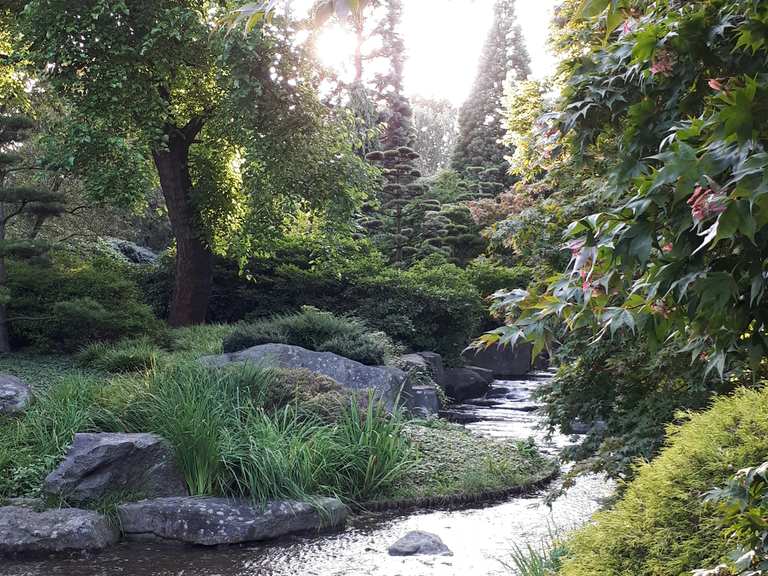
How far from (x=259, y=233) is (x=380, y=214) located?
1255cm

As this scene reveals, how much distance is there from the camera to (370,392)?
801 cm

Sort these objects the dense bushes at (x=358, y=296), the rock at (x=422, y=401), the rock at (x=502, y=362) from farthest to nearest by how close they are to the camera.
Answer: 1. the rock at (x=502, y=362)
2. the dense bushes at (x=358, y=296)
3. the rock at (x=422, y=401)

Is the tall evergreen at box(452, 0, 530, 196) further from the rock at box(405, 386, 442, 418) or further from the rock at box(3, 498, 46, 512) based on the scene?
the rock at box(3, 498, 46, 512)

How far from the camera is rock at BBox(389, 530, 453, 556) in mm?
5719

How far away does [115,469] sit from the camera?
6457 millimetres

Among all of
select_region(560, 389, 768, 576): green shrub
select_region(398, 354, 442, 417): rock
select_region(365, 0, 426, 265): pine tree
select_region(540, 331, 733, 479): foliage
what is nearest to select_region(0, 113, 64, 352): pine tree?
select_region(398, 354, 442, 417): rock

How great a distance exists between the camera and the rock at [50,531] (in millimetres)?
5781

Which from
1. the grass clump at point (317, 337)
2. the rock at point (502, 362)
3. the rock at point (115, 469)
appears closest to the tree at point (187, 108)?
the grass clump at point (317, 337)

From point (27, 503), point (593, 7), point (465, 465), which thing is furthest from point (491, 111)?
point (593, 7)

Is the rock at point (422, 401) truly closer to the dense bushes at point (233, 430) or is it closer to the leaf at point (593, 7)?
the dense bushes at point (233, 430)

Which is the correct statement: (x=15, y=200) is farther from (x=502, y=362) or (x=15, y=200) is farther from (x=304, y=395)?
(x=502, y=362)

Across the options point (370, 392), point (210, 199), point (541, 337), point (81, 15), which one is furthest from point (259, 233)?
point (541, 337)

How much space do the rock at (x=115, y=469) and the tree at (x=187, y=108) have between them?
5662 millimetres

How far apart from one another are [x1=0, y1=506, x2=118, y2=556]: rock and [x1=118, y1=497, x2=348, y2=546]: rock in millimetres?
261
